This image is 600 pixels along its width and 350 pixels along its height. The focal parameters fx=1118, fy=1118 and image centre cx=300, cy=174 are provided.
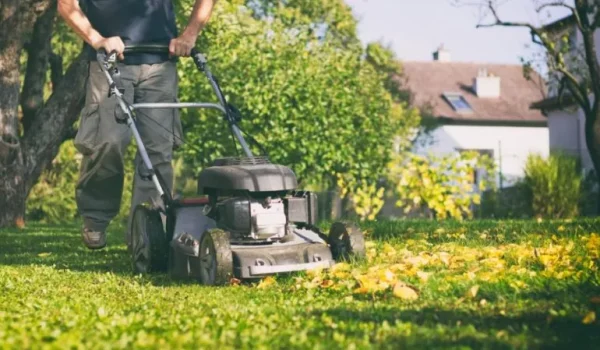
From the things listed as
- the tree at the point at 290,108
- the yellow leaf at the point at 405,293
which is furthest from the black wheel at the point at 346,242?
the tree at the point at 290,108

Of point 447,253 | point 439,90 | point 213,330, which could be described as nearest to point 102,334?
point 213,330

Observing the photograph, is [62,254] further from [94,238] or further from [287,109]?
[287,109]

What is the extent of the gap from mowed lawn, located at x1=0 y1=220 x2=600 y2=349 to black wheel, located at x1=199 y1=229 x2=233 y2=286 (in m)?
0.08

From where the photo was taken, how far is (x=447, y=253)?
6562 millimetres

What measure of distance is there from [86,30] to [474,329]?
151 inches

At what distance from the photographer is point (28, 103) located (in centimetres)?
1599

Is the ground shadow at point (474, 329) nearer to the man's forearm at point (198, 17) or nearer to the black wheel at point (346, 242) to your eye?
the black wheel at point (346, 242)

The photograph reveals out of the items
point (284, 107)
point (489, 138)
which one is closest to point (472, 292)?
point (284, 107)

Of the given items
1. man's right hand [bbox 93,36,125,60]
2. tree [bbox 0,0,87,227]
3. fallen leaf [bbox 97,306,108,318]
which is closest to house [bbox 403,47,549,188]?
tree [bbox 0,0,87,227]

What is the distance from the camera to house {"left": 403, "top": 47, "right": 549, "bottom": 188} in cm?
4584

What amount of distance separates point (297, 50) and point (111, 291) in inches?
880

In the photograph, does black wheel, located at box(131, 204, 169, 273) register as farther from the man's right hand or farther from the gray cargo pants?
the man's right hand

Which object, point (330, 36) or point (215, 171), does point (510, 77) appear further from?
point (215, 171)

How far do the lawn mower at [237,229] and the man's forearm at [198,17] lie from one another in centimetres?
61
